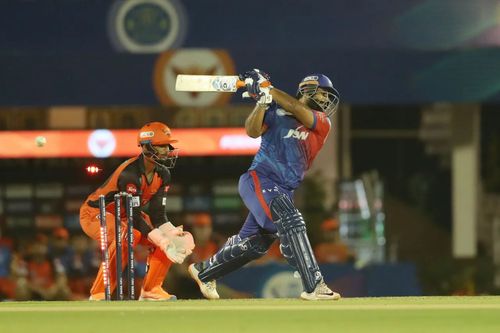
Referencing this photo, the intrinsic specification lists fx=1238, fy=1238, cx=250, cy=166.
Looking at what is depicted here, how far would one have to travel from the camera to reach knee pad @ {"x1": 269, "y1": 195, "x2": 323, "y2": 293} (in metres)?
7.91

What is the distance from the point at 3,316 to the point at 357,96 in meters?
6.95

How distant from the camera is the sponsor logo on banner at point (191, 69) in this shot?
13.1 metres

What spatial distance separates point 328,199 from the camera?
45.1 ft

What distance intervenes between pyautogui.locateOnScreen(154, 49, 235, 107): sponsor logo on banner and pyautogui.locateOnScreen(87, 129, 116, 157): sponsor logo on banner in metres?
0.89

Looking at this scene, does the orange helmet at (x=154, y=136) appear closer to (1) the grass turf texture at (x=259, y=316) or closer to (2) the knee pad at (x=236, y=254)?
(2) the knee pad at (x=236, y=254)

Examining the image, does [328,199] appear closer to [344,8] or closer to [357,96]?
[357,96]

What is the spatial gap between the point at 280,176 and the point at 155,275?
4.59 feet

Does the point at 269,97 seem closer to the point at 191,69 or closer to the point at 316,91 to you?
the point at 316,91

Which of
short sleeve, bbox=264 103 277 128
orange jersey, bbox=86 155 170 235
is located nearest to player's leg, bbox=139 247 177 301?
orange jersey, bbox=86 155 170 235

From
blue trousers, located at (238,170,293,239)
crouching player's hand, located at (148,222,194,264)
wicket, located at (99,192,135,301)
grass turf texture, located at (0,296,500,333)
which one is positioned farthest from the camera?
crouching player's hand, located at (148,222,194,264)

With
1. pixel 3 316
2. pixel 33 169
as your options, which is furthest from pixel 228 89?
pixel 33 169

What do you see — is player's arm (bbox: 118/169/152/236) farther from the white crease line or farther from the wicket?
the white crease line

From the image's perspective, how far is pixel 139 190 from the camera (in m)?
8.87

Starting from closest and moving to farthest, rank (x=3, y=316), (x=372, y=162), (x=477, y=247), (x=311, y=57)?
1. (x=3, y=316)
2. (x=311, y=57)
3. (x=477, y=247)
4. (x=372, y=162)
